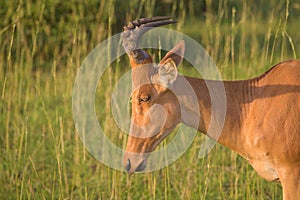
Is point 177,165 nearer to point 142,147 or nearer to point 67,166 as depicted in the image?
point 67,166

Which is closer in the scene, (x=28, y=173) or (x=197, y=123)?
(x=197, y=123)

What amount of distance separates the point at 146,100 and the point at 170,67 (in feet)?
1.10

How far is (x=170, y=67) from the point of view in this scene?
17.4 feet

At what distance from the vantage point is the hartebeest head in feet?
17.7

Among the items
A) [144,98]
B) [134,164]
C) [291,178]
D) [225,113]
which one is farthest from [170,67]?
[291,178]

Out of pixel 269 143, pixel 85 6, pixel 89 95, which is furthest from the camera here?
pixel 85 6

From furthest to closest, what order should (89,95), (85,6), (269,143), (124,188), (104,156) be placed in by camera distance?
1. (85,6)
2. (89,95)
3. (104,156)
4. (124,188)
5. (269,143)

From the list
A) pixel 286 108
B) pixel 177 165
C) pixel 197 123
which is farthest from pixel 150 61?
pixel 177 165

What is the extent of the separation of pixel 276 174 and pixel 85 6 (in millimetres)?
8090

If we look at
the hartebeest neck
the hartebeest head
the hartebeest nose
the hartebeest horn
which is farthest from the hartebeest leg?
the hartebeest horn

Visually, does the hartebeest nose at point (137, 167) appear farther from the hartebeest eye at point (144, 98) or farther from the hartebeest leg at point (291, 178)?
the hartebeest leg at point (291, 178)

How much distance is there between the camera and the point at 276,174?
5.41 m

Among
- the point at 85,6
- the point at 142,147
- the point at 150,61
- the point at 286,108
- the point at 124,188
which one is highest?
the point at 85,6

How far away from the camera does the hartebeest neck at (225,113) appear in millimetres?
5551
